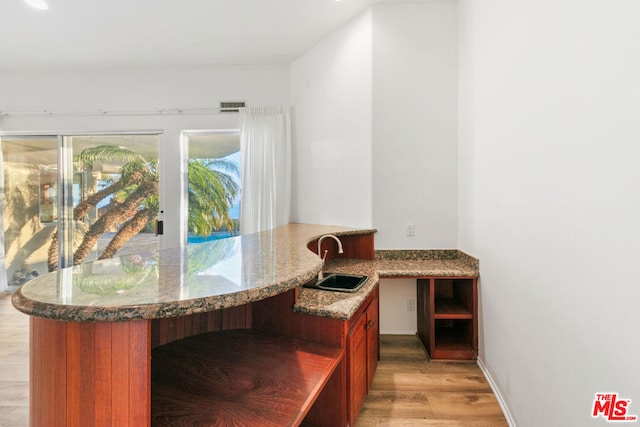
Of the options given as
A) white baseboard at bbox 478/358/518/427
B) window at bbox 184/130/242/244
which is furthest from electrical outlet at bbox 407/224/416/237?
window at bbox 184/130/242/244

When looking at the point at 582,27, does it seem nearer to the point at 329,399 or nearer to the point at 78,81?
the point at 329,399

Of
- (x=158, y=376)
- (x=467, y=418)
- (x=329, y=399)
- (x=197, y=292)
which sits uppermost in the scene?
(x=197, y=292)

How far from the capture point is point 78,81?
12.5ft

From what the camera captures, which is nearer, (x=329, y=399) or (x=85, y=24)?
(x=329, y=399)

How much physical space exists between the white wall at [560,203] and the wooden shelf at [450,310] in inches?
8.2

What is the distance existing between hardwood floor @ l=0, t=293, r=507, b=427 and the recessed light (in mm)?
3086

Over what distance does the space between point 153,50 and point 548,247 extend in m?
4.18

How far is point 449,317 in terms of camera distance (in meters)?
2.29

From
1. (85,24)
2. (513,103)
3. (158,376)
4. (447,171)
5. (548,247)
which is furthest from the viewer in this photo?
(85,24)

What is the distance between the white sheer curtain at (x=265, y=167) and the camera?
3545mm

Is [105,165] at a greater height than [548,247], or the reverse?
[105,165]

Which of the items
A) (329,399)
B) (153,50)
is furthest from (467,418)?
(153,50)

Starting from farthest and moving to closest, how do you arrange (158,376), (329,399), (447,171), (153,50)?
(153,50), (447,171), (329,399), (158,376)

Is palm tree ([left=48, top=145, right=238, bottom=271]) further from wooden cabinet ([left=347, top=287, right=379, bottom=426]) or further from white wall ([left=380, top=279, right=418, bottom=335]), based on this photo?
wooden cabinet ([left=347, top=287, right=379, bottom=426])
